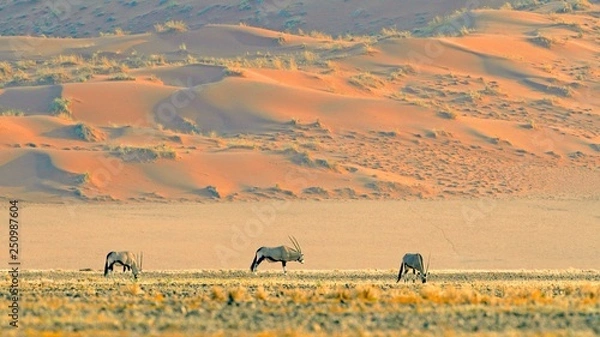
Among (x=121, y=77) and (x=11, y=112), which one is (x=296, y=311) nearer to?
(x=11, y=112)

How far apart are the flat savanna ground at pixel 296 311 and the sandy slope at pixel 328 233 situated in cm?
1162

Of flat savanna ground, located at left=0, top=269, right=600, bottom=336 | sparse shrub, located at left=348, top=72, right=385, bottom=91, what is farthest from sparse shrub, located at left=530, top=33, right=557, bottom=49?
flat savanna ground, located at left=0, top=269, right=600, bottom=336

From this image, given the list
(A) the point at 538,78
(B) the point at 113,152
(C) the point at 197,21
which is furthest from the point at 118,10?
(B) the point at 113,152

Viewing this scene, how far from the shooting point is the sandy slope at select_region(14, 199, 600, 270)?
27766mm

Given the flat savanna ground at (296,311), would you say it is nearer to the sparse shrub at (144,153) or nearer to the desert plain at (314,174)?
the desert plain at (314,174)

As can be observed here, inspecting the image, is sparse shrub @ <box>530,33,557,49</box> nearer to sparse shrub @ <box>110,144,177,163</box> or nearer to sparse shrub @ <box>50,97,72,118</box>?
sparse shrub @ <box>50,97,72,118</box>

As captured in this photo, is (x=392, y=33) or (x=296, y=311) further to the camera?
(x=392, y=33)

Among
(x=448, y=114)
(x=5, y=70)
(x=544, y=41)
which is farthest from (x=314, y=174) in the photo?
(x=5, y=70)

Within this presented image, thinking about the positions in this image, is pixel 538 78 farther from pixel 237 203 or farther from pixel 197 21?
pixel 197 21

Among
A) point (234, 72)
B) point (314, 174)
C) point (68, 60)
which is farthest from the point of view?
point (68, 60)

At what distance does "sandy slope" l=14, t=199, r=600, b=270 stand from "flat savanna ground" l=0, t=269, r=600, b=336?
457 inches

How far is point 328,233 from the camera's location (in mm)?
30531

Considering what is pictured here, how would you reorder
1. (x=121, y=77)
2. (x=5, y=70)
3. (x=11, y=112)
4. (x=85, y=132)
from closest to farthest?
(x=85, y=132) → (x=11, y=112) → (x=121, y=77) → (x=5, y=70)

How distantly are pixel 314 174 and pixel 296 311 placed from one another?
24.1 meters
